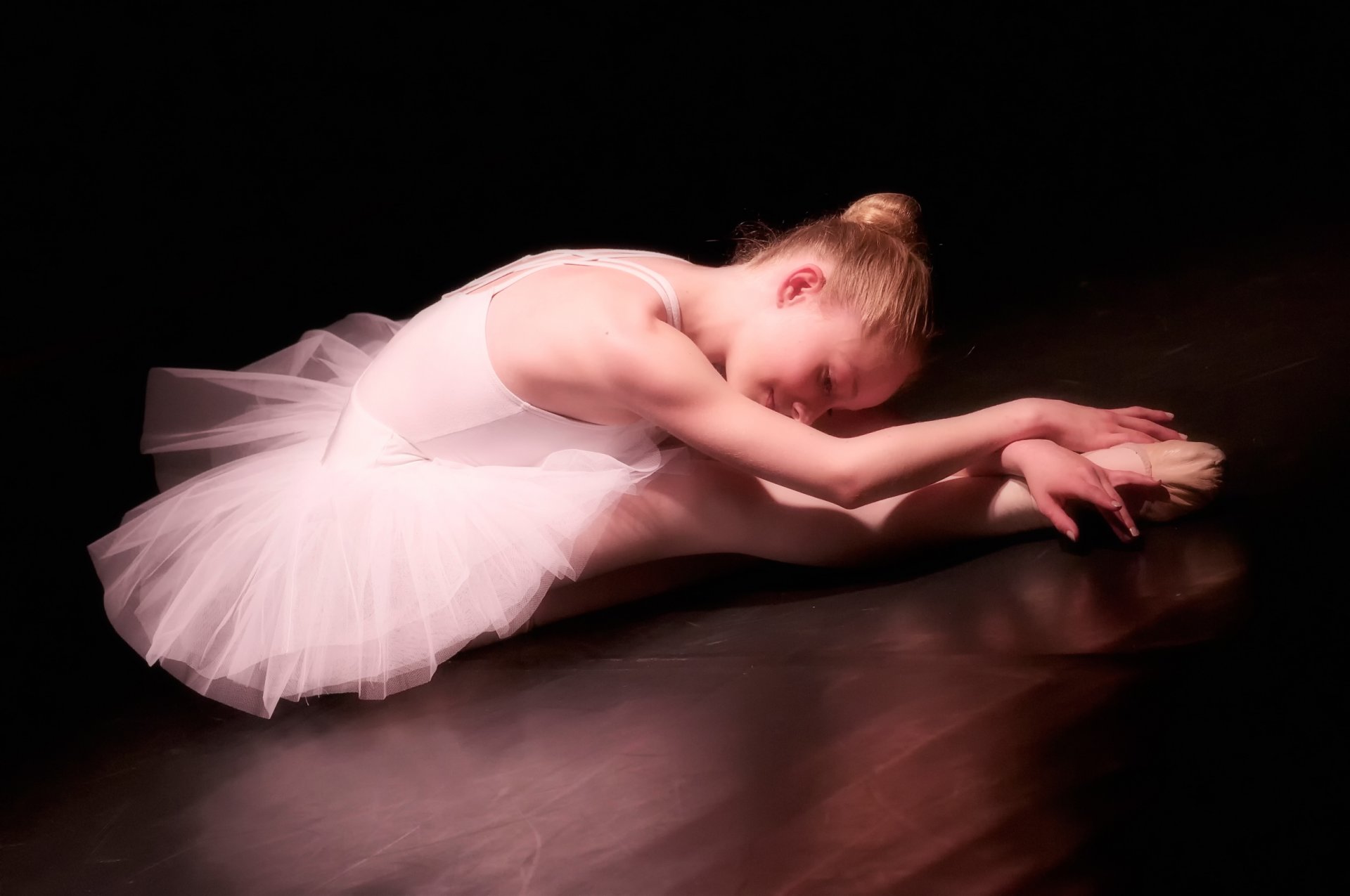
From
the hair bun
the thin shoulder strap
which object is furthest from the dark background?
the thin shoulder strap

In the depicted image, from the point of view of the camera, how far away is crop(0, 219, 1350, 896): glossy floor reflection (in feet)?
2.48

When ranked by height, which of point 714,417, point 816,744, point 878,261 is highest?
point 878,261

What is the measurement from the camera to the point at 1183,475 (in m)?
1.07

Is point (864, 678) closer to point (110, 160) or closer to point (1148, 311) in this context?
point (1148, 311)

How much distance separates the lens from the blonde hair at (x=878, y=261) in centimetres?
115

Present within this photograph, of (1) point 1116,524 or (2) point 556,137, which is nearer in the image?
(1) point 1116,524

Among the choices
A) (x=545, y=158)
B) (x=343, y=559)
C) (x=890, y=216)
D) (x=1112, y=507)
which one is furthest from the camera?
(x=545, y=158)

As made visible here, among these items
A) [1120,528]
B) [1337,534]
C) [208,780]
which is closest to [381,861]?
[208,780]

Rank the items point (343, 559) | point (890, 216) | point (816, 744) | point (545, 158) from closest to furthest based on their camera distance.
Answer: point (816, 744)
point (343, 559)
point (890, 216)
point (545, 158)

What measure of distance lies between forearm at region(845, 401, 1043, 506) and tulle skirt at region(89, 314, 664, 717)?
23 centimetres

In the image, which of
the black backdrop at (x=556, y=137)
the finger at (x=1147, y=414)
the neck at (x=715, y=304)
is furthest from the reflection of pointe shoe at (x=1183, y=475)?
the black backdrop at (x=556, y=137)

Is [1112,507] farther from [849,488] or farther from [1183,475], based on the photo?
[849,488]

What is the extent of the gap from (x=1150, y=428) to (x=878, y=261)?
→ 326 mm

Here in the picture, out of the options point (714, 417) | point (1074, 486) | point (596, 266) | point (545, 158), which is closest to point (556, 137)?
point (545, 158)
